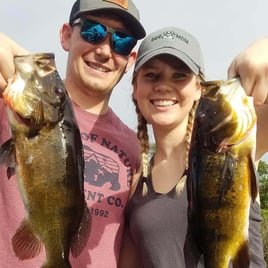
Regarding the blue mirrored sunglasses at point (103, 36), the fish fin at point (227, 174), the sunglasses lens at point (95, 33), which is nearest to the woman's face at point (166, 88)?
the blue mirrored sunglasses at point (103, 36)

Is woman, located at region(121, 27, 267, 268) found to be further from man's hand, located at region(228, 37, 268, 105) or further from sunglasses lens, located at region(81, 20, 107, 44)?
man's hand, located at region(228, 37, 268, 105)

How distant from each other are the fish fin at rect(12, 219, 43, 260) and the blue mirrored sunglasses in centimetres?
190

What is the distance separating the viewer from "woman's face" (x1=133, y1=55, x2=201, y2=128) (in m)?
4.77

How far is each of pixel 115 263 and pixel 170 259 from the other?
558 millimetres

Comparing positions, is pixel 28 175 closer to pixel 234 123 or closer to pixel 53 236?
pixel 53 236

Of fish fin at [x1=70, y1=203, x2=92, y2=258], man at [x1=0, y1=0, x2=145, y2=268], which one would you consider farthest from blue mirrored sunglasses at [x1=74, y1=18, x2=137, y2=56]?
fish fin at [x1=70, y1=203, x2=92, y2=258]

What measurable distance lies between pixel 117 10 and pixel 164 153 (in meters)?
1.35

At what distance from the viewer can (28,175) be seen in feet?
12.2

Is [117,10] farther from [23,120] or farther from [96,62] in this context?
[23,120]

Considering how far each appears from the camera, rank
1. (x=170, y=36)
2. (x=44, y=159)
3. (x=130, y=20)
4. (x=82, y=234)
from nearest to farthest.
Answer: (x=44, y=159) < (x=82, y=234) < (x=170, y=36) < (x=130, y=20)

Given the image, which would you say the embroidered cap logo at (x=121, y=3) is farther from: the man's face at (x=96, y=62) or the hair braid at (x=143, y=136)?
the hair braid at (x=143, y=136)

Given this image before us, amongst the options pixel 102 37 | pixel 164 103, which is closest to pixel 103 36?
pixel 102 37

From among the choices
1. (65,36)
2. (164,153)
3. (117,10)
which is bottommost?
(164,153)

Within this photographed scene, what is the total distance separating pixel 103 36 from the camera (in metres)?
4.98
